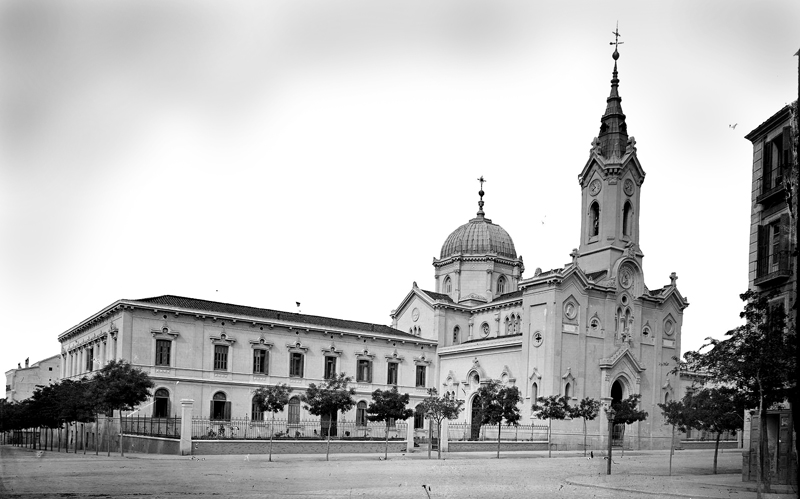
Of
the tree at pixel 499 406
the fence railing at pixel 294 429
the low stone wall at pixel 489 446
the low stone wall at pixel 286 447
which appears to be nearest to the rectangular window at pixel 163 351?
the fence railing at pixel 294 429

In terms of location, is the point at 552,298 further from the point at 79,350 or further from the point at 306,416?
the point at 79,350

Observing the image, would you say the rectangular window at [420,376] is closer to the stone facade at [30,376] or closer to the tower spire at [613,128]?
the tower spire at [613,128]

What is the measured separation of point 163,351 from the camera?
57.2 m

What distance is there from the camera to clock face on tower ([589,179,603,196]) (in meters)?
68.3

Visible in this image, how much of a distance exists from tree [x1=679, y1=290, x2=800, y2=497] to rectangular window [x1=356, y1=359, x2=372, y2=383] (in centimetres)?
4349

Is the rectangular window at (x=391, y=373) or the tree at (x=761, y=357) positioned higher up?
Result: the tree at (x=761, y=357)

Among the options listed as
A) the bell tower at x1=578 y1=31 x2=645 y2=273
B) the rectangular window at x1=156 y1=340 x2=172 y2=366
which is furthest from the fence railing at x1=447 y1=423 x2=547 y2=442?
the rectangular window at x1=156 y1=340 x2=172 y2=366

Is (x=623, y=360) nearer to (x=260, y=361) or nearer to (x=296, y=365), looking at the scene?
(x=296, y=365)

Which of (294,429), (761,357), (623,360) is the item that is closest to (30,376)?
(294,429)

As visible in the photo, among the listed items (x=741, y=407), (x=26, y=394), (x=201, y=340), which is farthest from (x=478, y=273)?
(x=26, y=394)

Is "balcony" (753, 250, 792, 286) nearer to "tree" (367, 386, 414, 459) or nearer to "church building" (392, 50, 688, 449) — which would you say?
"tree" (367, 386, 414, 459)

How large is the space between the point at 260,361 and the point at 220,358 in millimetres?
3359

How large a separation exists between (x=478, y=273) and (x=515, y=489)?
5532 centimetres

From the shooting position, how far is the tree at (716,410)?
90.3ft
